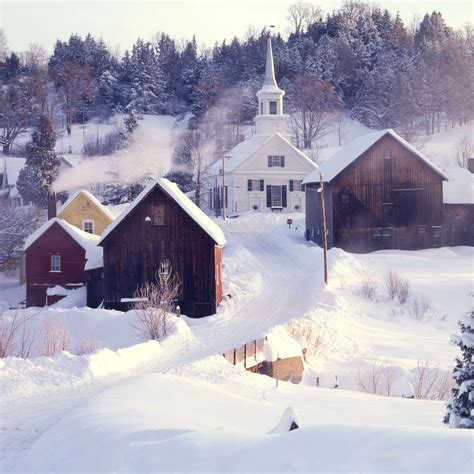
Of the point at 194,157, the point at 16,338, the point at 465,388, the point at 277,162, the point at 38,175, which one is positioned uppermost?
the point at 194,157

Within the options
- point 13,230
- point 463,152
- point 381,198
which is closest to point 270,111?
point 381,198

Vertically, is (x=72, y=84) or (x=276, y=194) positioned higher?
(x=72, y=84)

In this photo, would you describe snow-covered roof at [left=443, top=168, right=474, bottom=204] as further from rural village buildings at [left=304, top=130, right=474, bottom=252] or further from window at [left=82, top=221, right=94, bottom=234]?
window at [left=82, top=221, right=94, bottom=234]

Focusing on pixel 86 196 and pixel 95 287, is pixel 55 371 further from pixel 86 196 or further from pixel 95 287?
pixel 86 196

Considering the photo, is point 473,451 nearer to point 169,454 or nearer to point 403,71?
point 169,454

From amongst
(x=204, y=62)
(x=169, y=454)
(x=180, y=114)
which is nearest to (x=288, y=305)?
(x=169, y=454)

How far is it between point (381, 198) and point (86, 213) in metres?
19.3

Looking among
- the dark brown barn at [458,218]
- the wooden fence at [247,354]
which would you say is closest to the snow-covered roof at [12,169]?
the dark brown barn at [458,218]

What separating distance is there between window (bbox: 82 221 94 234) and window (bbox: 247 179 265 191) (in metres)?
19.7

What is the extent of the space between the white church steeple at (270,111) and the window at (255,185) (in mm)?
6643

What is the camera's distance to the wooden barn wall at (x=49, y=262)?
4016cm

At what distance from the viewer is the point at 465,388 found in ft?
37.1

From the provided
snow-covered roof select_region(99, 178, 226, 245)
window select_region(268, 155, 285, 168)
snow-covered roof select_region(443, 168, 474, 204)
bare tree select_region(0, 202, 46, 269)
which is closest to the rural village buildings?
snow-covered roof select_region(443, 168, 474, 204)

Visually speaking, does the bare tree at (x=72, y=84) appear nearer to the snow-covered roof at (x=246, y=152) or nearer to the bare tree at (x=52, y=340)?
the snow-covered roof at (x=246, y=152)
